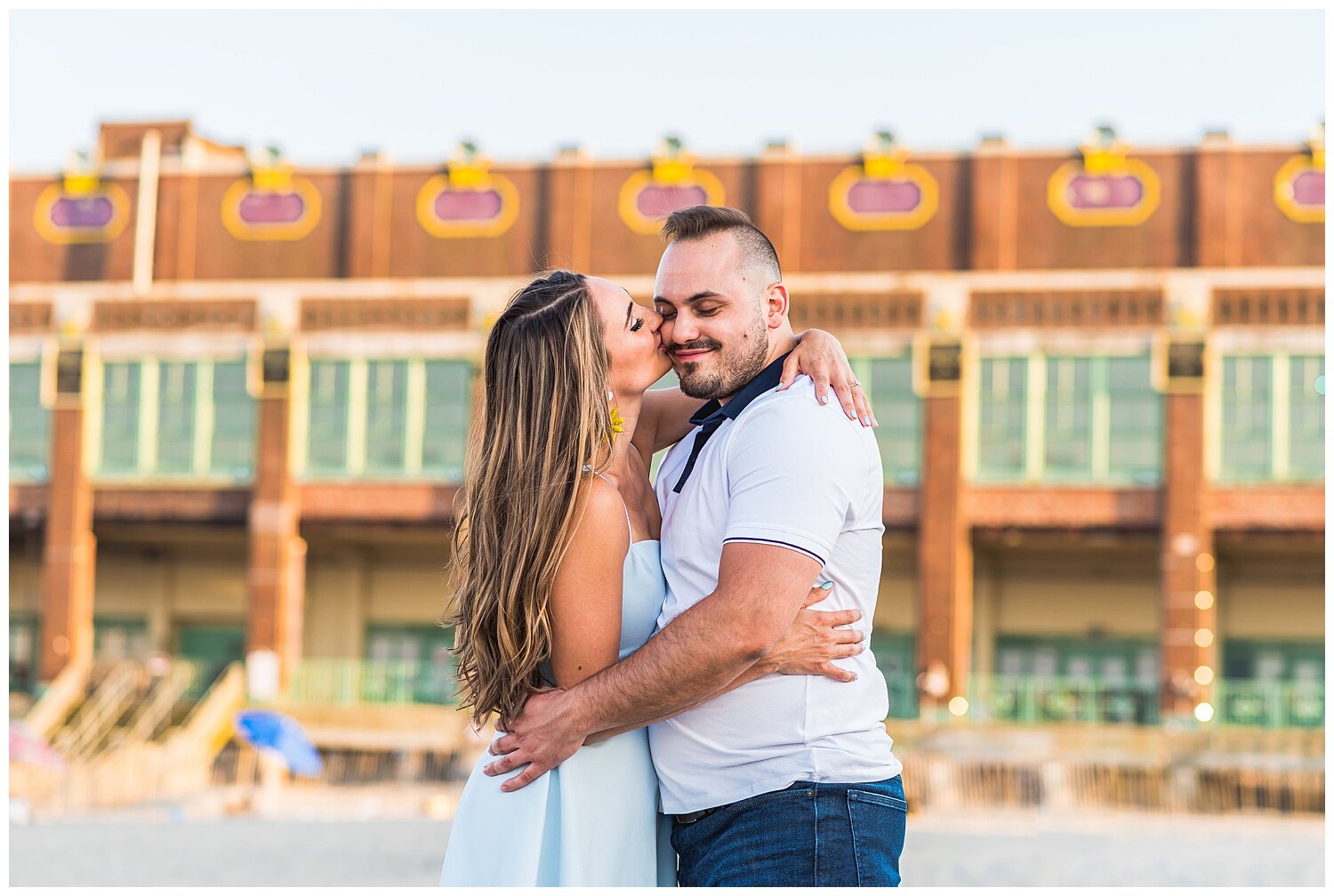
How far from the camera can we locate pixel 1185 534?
31.0m

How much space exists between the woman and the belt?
0.08 meters

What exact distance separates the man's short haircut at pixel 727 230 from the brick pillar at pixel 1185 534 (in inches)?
1089

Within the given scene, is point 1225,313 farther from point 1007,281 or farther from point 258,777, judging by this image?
point 258,777

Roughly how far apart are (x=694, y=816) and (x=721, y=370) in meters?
1.09

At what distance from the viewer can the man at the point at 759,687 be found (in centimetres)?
379

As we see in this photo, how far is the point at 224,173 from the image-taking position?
37.3 m

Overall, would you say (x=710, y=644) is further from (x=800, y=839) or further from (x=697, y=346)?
(x=697, y=346)

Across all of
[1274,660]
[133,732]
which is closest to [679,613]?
[133,732]

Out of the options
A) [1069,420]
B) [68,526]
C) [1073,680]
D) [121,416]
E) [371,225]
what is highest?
[371,225]

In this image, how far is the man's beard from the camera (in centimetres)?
425

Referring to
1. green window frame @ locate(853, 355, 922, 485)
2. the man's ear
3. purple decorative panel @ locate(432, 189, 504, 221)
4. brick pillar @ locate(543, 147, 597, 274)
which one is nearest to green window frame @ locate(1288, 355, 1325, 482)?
green window frame @ locate(853, 355, 922, 485)

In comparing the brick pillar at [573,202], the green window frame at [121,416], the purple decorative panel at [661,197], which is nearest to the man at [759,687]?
the purple decorative panel at [661,197]

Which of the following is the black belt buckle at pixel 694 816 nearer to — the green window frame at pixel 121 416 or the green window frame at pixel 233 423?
the green window frame at pixel 233 423

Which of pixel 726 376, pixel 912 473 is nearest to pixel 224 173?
pixel 912 473
